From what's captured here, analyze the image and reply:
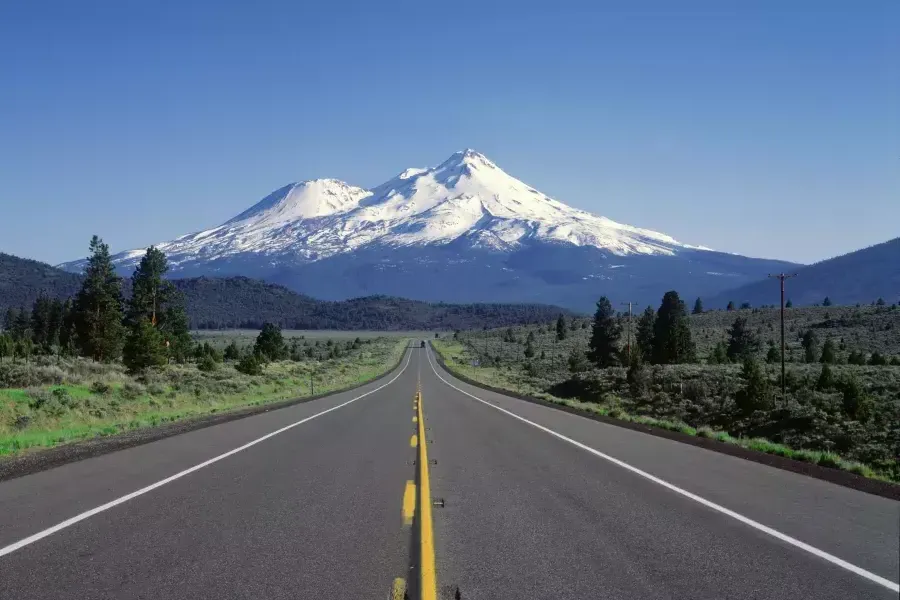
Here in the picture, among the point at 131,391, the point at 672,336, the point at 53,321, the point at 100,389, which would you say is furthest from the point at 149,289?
the point at 672,336

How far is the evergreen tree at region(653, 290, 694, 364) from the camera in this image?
72562 mm

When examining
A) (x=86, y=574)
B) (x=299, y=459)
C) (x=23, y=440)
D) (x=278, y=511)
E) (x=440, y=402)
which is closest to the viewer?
(x=86, y=574)

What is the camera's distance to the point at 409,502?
9062 millimetres

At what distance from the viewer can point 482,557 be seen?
6.57 m

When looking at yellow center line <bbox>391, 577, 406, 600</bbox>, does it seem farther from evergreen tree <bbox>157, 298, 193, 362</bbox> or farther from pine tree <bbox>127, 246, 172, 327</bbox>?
pine tree <bbox>127, 246, 172, 327</bbox>

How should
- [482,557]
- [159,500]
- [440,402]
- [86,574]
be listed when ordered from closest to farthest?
1. [86,574]
2. [482,557]
3. [159,500]
4. [440,402]

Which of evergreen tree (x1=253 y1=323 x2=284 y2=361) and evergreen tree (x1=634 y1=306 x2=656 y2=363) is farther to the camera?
evergreen tree (x1=253 y1=323 x2=284 y2=361)

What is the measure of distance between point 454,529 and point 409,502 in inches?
59.5

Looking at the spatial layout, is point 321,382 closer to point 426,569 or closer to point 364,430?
point 364,430

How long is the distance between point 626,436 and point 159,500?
11.3 m

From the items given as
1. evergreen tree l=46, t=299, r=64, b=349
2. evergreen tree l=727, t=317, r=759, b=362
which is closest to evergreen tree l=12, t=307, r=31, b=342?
evergreen tree l=46, t=299, r=64, b=349

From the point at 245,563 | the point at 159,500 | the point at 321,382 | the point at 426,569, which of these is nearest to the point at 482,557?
the point at 426,569

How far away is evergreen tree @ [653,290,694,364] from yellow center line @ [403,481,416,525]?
6480 cm

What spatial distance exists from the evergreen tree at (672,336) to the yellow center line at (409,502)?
64.8 m
